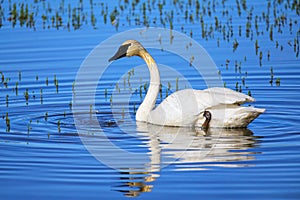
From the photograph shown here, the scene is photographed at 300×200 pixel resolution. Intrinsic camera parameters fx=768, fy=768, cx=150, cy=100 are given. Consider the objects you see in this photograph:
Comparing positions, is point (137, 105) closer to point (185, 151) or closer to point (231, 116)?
point (231, 116)

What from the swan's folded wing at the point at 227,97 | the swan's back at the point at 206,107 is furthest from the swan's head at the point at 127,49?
the swan's folded wing at the point at 227,97

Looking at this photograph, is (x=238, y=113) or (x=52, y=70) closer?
(x=238, y=113)

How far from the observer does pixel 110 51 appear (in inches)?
666

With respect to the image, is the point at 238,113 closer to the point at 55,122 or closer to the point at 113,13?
the point at 55,122

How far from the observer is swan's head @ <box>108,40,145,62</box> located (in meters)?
12.4

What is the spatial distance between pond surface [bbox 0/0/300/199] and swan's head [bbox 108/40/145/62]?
0.95 m

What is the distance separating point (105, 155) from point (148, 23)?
10637 millimetres

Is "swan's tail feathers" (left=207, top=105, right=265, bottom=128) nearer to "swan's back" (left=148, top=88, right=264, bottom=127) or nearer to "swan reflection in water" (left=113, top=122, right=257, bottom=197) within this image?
"swan's back" (left=148, top=88, right=264, bottom=127)

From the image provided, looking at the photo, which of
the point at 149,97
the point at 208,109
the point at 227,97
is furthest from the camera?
the point at 149,97

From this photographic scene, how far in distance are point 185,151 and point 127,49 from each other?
3230 mm

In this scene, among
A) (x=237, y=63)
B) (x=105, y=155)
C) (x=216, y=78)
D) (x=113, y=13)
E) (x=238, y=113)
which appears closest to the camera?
(x=105, y=155)

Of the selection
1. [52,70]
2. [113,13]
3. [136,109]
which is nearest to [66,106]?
[136,109]

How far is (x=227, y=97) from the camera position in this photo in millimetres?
10820

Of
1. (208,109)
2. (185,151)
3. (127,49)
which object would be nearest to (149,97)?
(127,49)
